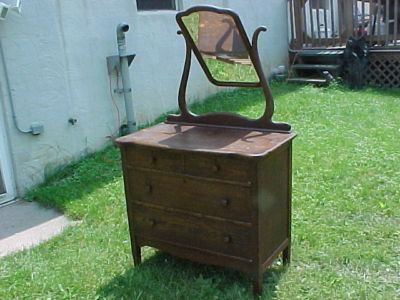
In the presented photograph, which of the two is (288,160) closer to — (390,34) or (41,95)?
(41,95)

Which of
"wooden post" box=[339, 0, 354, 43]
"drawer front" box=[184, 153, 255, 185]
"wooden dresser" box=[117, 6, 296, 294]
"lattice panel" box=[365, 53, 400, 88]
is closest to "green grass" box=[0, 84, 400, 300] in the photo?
"wooden dresser" box=[117, 6, 296, 294]

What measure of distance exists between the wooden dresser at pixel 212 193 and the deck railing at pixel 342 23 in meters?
6.54

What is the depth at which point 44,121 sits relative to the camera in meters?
4.48

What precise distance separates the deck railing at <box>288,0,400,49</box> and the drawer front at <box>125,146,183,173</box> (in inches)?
267

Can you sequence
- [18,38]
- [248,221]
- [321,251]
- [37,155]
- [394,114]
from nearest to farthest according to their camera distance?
1. [248,221]
2. [321,251]
3. [18,38]
4. [37,155]
5. [394,114]

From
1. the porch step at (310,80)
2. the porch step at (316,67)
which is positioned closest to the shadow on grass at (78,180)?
the porch step at (310,80)

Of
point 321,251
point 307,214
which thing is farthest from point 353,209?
point 321,251

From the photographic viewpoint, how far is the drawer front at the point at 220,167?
92.5 inches

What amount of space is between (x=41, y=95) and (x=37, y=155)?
589 mm

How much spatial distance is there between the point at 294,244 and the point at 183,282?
0.83 metres

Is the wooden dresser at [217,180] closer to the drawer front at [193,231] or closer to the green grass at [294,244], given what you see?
the drawer front at [193,231]

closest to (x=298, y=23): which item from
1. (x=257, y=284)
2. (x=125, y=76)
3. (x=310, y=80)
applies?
(x=310, y=80)

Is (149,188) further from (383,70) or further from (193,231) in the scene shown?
(383,70)

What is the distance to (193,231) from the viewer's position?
2.64 m
